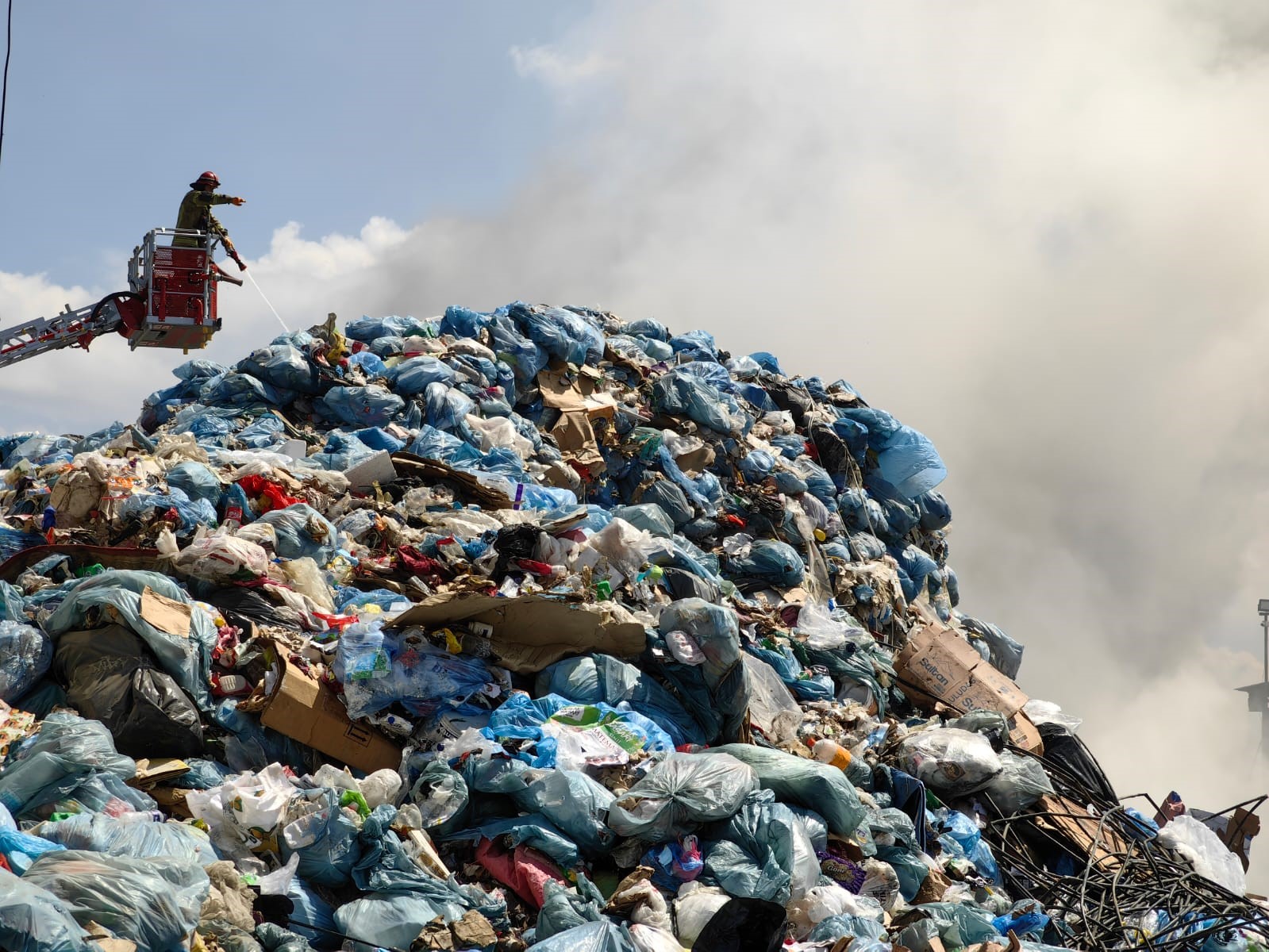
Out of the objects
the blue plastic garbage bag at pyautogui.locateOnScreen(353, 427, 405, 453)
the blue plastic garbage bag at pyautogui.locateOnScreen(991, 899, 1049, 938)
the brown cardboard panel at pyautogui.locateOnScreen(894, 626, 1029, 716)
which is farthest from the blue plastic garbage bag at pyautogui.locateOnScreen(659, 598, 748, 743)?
the blue plastic garbage bag at pyautogui.locateOnScreen(353, 427, 405, 453)

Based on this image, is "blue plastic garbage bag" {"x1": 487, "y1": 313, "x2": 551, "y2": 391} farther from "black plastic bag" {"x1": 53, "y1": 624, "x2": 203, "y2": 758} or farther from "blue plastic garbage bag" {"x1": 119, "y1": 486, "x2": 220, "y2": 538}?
"black plastic bag" {"x1": 53, "y1": 624, "x2": 203, "y2": 758}

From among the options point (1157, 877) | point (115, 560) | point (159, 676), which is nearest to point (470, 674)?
point (159, 676)

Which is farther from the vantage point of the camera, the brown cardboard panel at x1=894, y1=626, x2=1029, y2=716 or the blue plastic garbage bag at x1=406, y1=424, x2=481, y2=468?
→ the blue plastic garbage bag at x1=406, y1=424, x2=481, y2=468

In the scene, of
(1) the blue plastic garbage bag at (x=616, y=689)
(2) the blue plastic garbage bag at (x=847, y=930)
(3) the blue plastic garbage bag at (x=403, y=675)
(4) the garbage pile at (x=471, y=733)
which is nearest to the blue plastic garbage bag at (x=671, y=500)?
(4) the garbage pile at (x=471, y=733)

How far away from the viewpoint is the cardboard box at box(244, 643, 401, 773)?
4.76 meters

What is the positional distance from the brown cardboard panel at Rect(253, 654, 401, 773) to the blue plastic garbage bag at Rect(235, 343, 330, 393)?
3.76m

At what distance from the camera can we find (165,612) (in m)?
4.89

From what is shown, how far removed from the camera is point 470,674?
16.6ft

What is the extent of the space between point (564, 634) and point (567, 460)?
335cm

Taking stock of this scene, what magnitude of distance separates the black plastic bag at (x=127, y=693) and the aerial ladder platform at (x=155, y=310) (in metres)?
2.40

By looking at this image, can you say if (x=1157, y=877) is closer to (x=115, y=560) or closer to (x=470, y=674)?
(x=470, y=674)

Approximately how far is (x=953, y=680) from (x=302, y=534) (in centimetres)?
394

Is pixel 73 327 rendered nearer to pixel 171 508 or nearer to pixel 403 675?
pixel 171 508

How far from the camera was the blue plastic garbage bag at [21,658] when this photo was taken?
15.4 ft
